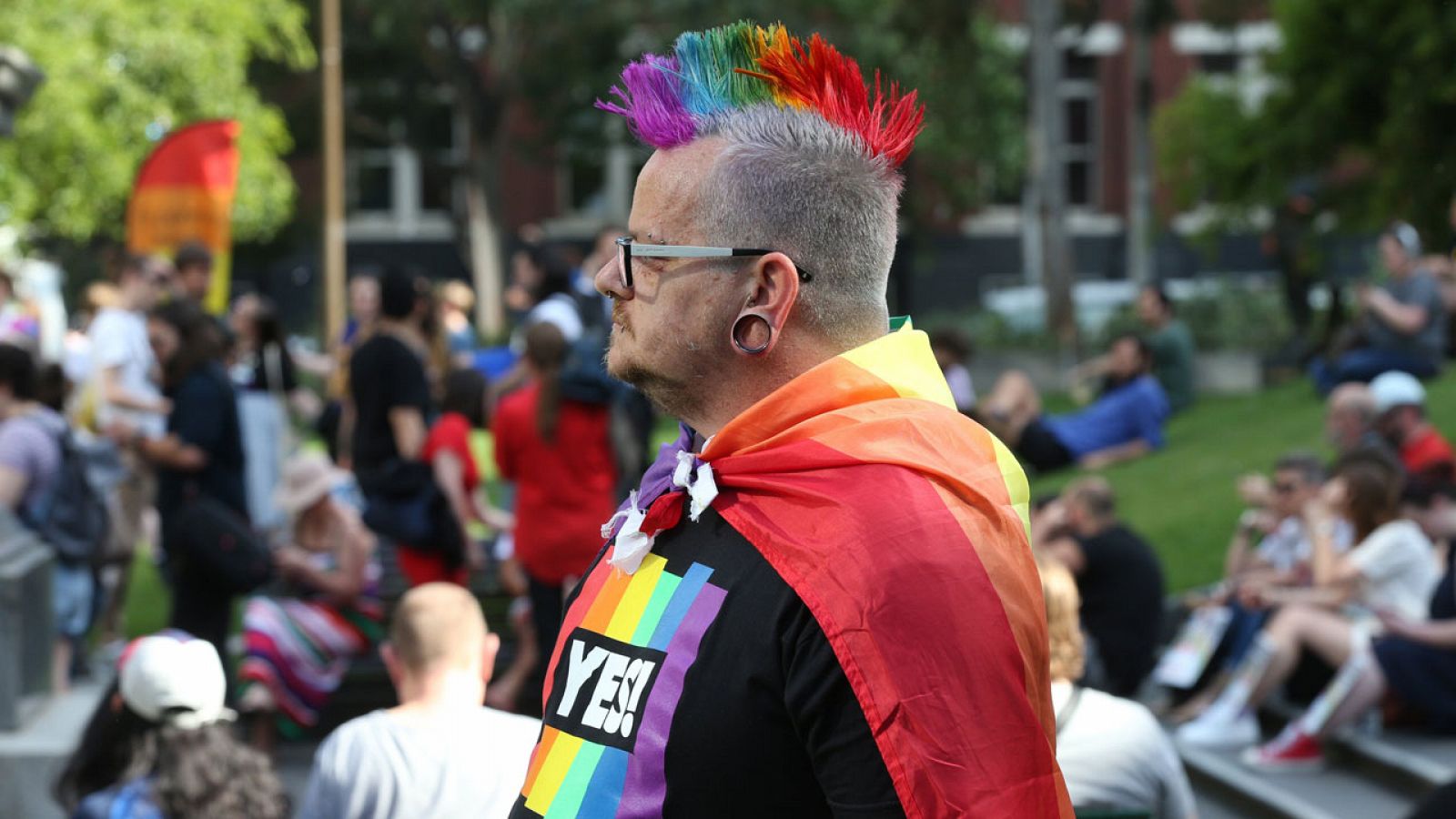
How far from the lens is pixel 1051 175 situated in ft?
78.3

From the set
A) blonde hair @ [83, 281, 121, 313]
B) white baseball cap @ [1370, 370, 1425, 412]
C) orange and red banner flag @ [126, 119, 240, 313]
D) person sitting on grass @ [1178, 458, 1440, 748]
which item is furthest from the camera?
orange and red banner flag @ [126, 119, 240, 313]

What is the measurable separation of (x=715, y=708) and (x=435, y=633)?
2.15 metres

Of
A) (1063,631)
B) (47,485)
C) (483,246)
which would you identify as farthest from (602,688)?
(483,246)

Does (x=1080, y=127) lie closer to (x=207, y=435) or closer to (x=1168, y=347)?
(x=1168, y=347)

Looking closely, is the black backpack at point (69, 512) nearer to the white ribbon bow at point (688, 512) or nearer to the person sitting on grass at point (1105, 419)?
the person sitting on grass at point (1105, 419)

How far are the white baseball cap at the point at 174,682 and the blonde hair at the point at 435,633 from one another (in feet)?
1.86

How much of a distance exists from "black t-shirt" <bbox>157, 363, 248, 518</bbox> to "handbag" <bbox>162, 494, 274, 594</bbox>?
1.16 ft

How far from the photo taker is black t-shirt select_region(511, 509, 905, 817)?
162 centimetres

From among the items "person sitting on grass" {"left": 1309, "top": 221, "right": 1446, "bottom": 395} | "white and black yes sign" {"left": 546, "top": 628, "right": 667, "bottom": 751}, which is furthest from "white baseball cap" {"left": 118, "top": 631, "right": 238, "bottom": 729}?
"person sitting on grass" {"left": 1309, "top": 221, "right": 1446, "bottom": 395}

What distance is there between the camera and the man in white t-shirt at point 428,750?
3586 mm

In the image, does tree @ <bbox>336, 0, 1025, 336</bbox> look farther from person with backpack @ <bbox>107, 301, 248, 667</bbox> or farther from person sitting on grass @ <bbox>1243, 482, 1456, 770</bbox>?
person sitting on grass @ <bbox>1243, 482, 1456, 770</bbox>

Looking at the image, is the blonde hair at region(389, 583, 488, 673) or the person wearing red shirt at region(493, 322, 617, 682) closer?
the blonde hair at region(389, 583, 488, 673)

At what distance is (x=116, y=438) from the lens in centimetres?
907

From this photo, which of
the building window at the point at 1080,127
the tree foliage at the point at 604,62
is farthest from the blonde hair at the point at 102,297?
the building window at the point at 1080,127
